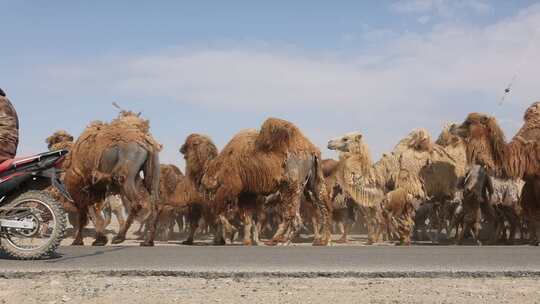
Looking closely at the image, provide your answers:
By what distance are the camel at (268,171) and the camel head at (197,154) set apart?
73.3 inches

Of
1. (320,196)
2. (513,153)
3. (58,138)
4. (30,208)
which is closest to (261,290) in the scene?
(30,208)

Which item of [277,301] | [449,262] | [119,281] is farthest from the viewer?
[449,262]

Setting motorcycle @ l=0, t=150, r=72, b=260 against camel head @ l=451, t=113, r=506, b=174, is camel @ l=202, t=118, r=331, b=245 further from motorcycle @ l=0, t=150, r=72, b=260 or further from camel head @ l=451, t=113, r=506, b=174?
motorcycle @ l=0, t=150, r=72, b=260

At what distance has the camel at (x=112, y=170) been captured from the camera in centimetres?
1212

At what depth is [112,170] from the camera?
12188 millimetres

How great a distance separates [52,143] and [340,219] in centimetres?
879

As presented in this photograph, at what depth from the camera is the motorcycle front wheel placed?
8.09m

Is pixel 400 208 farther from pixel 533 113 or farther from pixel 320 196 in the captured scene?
pixel 533 113

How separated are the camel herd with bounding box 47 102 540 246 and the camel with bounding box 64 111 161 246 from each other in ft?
0.06

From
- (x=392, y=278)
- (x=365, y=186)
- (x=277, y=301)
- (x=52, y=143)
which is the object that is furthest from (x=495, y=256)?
(x=52, y=143)

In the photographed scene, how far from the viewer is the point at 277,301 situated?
220 inches

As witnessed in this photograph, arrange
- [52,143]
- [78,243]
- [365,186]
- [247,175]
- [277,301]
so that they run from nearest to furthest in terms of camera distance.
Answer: [277,301] → [78,243] → [247,175] → [52,143] → [365,186]

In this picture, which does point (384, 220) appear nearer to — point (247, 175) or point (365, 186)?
point (365, 186)

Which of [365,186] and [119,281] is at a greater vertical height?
[365,186]
